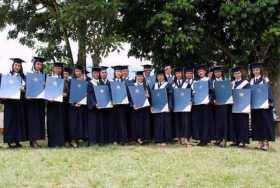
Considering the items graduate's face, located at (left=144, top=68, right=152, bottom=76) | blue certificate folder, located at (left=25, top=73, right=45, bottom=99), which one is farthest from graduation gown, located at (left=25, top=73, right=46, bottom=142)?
graduate's face, located at (left=144, top=68, right=152, bottom=76)

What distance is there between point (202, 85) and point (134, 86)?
1.42 metres

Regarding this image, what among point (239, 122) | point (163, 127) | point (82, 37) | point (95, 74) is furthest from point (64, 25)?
point (239, 122)

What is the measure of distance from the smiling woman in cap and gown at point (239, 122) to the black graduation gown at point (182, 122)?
95 centimetres

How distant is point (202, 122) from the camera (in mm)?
11164

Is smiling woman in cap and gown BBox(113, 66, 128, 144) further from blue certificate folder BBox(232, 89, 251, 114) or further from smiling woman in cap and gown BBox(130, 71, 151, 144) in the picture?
blue certificate folder BBox(232, 89, 251, 114)

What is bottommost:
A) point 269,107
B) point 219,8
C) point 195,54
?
point 269,107

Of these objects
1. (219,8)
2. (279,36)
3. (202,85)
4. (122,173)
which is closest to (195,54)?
(219,8)

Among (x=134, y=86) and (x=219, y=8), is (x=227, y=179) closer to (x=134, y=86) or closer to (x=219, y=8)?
(x=134, y=86)

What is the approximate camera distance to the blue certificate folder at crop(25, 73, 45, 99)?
10.0 metres

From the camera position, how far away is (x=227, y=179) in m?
7.44

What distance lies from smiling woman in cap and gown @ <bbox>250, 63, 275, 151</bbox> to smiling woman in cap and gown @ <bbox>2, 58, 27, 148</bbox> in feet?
15.5

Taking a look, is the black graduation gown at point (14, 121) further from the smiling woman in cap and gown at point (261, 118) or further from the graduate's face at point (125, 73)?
the smiling woman in cap and gown at point (261, 118)

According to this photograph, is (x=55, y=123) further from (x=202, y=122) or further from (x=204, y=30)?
(x=204, y=30)

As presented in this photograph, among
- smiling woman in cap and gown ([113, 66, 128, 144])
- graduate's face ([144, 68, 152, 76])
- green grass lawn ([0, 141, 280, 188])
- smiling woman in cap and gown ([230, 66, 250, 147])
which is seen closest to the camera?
green grass lawn ([0, 141, 280, 188])
